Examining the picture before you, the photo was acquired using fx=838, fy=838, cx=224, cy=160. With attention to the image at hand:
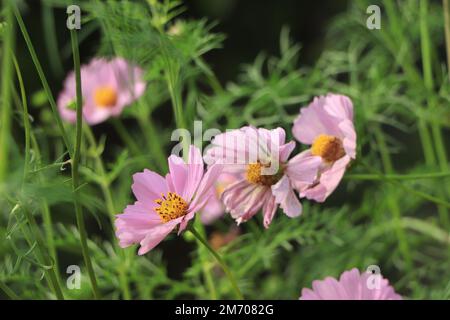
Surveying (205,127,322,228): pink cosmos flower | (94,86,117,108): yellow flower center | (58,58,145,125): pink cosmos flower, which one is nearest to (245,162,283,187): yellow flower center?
(205,127,322,228): pink cosmos flower

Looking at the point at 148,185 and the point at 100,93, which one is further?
the point at 100,93

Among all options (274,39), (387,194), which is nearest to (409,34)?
(387,194)

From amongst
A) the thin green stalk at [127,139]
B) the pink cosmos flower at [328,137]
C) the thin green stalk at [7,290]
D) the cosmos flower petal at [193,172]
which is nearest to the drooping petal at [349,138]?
the pink cosmos flower at [328,137]

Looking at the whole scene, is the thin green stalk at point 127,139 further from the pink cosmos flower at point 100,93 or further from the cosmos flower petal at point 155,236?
the cosmos flower petal at point 155,236

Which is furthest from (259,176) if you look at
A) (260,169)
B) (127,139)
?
(127,139)

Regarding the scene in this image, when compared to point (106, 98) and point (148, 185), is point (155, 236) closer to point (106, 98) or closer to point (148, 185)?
point (148, 185)

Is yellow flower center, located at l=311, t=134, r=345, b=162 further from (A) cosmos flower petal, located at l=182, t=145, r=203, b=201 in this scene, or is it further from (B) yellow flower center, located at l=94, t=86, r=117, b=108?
(B) yellow flower center, located at l=94, t=86, r=117, b=108
